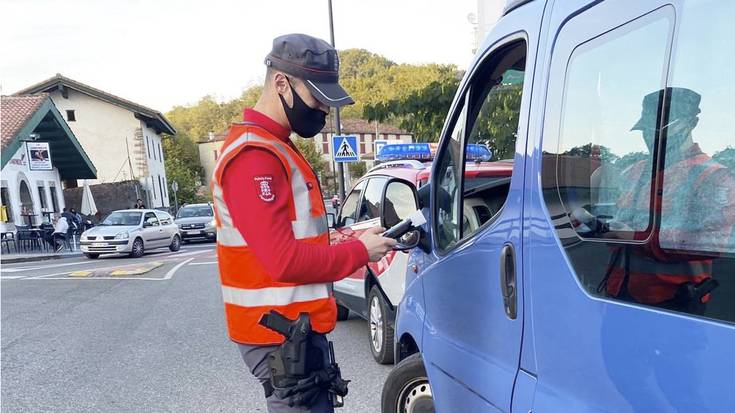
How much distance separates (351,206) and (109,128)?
110 feet

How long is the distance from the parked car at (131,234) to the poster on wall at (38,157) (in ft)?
19.9

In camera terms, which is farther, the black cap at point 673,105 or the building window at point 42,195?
the building window at point 42,195

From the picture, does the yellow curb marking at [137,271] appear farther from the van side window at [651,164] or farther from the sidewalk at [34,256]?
the van side window at [651,164]

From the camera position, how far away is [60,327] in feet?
22.2

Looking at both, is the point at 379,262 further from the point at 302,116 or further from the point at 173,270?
the point at 173,270

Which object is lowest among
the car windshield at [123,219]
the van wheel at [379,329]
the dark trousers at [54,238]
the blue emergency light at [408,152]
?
the dark trousers at [54,238]

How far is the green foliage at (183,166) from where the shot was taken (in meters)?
48.4

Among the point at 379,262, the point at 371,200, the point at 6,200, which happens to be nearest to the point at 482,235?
the point at 379,262

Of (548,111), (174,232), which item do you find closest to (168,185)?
(174,232)

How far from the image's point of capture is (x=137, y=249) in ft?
54.3

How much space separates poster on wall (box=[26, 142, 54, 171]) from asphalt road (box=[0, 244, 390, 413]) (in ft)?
45.1

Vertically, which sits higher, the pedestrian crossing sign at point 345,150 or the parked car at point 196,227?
the pedestrian crossing sign at point 345,150

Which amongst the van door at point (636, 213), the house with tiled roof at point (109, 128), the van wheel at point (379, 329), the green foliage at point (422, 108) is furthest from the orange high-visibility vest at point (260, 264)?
the house with tiled roof at point (109, 128)

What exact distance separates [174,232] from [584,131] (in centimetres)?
1870
